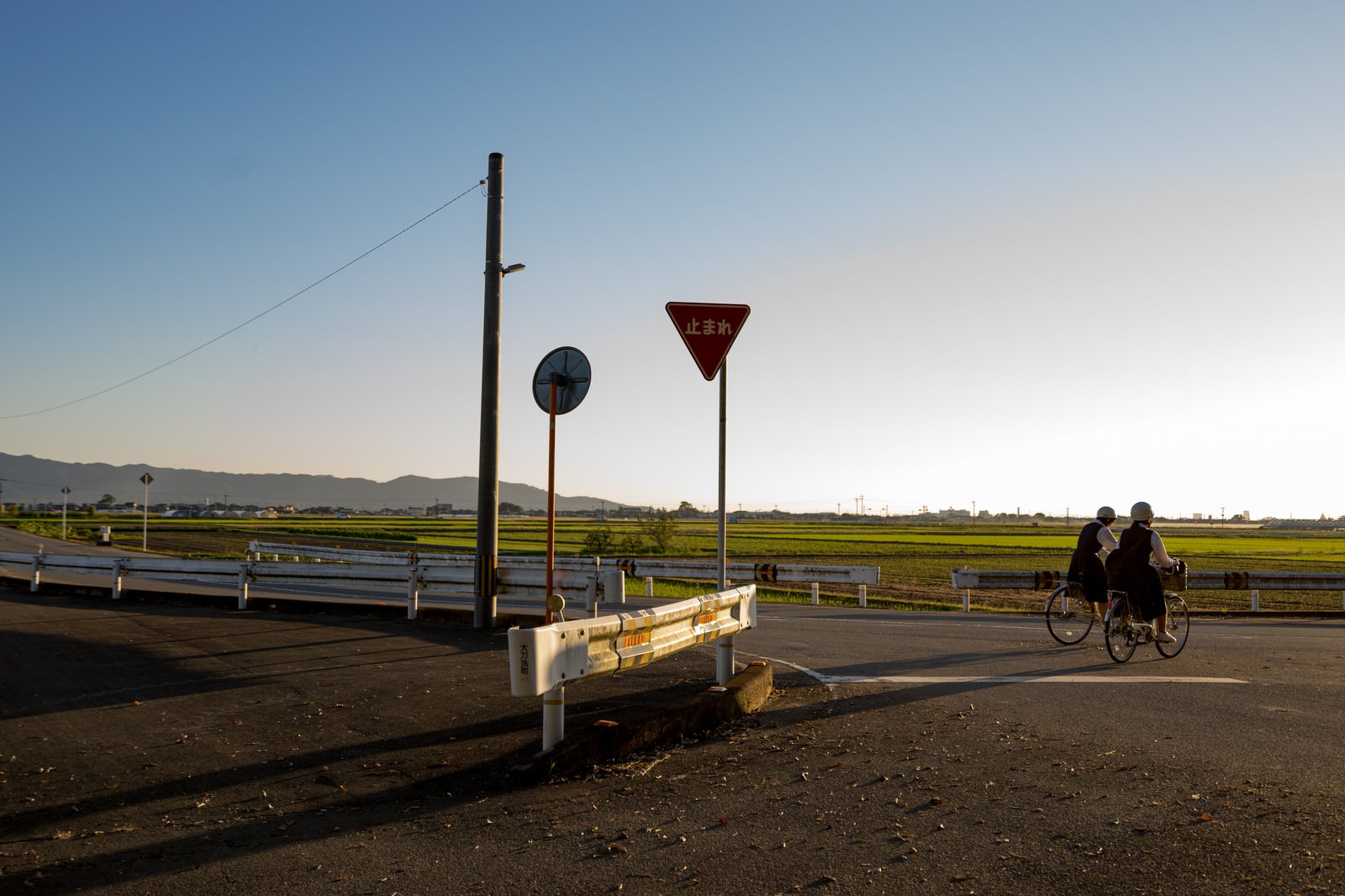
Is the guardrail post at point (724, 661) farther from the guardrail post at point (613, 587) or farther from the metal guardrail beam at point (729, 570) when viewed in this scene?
the metal guardrail beam at point (729, 570)

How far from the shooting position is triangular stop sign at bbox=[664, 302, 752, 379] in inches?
337

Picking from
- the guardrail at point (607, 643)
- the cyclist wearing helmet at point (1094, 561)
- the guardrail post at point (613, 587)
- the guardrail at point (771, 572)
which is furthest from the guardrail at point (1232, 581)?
the guardrail at point (607, 643)

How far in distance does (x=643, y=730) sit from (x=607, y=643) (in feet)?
2.21

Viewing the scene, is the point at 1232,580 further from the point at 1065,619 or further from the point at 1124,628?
the point at 1124,628

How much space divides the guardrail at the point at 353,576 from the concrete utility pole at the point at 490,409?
89cm

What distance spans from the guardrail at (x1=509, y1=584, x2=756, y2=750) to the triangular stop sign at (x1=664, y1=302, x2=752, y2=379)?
226cm

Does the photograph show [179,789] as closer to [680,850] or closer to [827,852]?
[680,850]

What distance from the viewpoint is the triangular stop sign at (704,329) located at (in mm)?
8555

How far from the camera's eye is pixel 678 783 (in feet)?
19.0

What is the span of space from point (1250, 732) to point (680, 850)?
17.3ft

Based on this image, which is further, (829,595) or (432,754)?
(829,595)

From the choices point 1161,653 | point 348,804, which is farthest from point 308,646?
point 1161,653

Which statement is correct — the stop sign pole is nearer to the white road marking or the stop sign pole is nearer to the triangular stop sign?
the triangular stop sign

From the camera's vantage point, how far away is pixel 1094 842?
4680 millimetres
